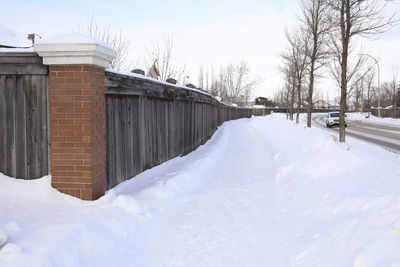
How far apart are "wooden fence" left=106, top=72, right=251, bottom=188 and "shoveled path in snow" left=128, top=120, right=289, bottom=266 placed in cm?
123

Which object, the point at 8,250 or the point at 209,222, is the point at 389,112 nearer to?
the point at 209,222

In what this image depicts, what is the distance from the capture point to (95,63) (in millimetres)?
4117

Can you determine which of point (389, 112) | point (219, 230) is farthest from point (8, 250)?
point (389, 112)

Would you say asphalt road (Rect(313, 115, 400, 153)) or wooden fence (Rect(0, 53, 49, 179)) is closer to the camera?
wooden fence (Rect(0, 53, 49, 179))

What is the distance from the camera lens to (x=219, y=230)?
4.06 metres

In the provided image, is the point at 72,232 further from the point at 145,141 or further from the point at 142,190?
the point at 145,141

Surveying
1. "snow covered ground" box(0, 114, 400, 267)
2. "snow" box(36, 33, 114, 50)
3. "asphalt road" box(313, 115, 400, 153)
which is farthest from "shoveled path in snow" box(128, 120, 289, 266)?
"asphalt road" box(313, 115, 400, 153)

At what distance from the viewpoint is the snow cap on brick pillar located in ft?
13.1

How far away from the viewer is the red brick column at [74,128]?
160 inches

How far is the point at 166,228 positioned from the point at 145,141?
252cm

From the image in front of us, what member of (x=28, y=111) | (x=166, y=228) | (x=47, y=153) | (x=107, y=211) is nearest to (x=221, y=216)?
(x=166, y=228)

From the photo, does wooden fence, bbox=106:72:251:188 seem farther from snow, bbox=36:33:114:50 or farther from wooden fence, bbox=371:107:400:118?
wooden fence, bbox=371:107:400:118

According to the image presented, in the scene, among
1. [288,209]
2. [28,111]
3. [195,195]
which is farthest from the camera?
[195,195]

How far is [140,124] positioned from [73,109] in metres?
1.96
